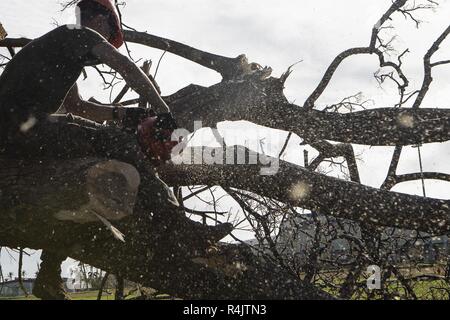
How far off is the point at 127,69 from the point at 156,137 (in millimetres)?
453

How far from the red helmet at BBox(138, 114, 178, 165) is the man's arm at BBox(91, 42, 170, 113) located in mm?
121

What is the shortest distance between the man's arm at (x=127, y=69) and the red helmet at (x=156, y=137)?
12 centimetres

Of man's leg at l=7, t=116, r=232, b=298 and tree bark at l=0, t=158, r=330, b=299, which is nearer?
tree bark at l=0, t=158, r=330, b=299

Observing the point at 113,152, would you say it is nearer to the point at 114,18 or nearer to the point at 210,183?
the point at 114,18

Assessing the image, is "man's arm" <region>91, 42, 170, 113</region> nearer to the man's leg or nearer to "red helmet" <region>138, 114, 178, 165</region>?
"red helmet" <region>138, 114, 178, 165</region>

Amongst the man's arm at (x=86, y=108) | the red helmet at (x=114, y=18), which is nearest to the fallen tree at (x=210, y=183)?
the man's arm at (x=86, y=108)

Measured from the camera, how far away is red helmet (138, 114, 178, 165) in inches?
103

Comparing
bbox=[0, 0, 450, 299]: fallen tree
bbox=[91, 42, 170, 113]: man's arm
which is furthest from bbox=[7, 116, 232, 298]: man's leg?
bbox=[91, 42, 170, 113]: man's arm

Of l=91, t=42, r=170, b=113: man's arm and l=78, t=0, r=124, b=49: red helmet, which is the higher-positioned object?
l=78, t=0, r=124, b=49: red helmet

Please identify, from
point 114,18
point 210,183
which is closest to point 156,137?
point 114,18
